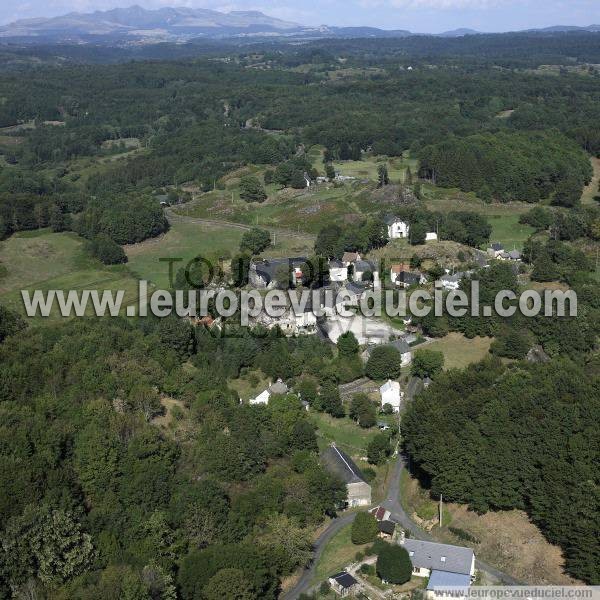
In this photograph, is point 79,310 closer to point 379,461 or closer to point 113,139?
point 379,461

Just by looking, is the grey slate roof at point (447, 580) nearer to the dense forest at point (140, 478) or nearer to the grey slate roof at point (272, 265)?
the dense forest at point (140, 478)

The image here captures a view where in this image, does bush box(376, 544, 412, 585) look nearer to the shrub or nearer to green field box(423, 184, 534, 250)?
the shrub

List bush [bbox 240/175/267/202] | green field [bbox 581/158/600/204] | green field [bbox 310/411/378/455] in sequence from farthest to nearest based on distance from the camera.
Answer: green field [bbox 581/158/600/204], bush [bbox 240/175/267/202], green field [bbox 310/411/378/455]

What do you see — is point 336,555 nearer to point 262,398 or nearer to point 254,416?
point 254,416

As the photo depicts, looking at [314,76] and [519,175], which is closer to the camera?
[519,175]

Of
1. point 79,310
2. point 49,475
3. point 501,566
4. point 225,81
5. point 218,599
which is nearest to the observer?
point 218,599

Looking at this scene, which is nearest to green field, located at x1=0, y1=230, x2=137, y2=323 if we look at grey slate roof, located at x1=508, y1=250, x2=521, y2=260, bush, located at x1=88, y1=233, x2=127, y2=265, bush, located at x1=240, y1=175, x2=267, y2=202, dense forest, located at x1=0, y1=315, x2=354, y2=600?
bush, located at x1=88, y1=233, x2=127, y2=265

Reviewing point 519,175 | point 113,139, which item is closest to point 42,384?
point 519,175
